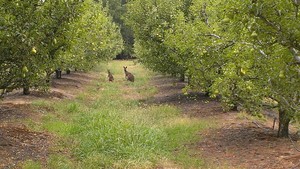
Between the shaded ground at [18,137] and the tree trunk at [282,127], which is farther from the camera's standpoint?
the tree trunk at [282,127]

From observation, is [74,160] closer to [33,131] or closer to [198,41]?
[33,131]

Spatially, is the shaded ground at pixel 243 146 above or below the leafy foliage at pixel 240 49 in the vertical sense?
below

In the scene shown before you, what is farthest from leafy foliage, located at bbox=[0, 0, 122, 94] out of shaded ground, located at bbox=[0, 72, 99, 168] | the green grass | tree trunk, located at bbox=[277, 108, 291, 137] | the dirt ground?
tree trunk, located at bbox=[277, 108, 291, 137]

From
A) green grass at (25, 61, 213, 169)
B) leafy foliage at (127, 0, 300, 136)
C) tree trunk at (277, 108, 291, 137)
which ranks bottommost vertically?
green grass at (25, 61, 213, 169)

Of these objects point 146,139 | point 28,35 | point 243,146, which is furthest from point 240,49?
point 146,139

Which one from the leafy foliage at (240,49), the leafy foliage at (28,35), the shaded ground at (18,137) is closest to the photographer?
the leafy foliage at (240,49)

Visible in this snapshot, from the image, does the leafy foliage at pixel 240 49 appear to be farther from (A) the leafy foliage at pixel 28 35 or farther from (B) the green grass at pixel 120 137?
(A) the leafy foliage at pixel 28 35

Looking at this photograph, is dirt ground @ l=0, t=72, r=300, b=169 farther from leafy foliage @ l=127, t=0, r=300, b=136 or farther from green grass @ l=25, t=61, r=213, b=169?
leafy foliage @ l=127, t=0, r=300, b=136

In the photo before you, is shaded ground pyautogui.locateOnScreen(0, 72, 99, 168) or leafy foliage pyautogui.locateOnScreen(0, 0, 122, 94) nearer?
leafy foliage pyautogui.locateOnScreen(0, 0, 122, 94)

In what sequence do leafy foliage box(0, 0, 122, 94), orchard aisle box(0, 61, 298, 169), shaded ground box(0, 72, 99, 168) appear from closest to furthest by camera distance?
leafy foliage box(0, 0, 122, 94) < shaded ground box(0, 72, 99, 168) < orchard aisle box(0, 61, 298, 169)

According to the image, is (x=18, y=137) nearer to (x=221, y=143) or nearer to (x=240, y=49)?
(x=221, y=143)

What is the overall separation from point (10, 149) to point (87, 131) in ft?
9.80

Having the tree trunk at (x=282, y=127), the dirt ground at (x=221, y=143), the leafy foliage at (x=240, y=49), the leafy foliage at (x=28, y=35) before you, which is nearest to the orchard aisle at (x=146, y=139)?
the dirt ground at (x=221, y=143)

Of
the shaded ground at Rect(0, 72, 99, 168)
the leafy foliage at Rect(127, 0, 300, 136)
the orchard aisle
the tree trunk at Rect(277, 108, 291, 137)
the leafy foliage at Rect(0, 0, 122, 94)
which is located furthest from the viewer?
the tree trunk at Rect(277, 108, 291, 137)
